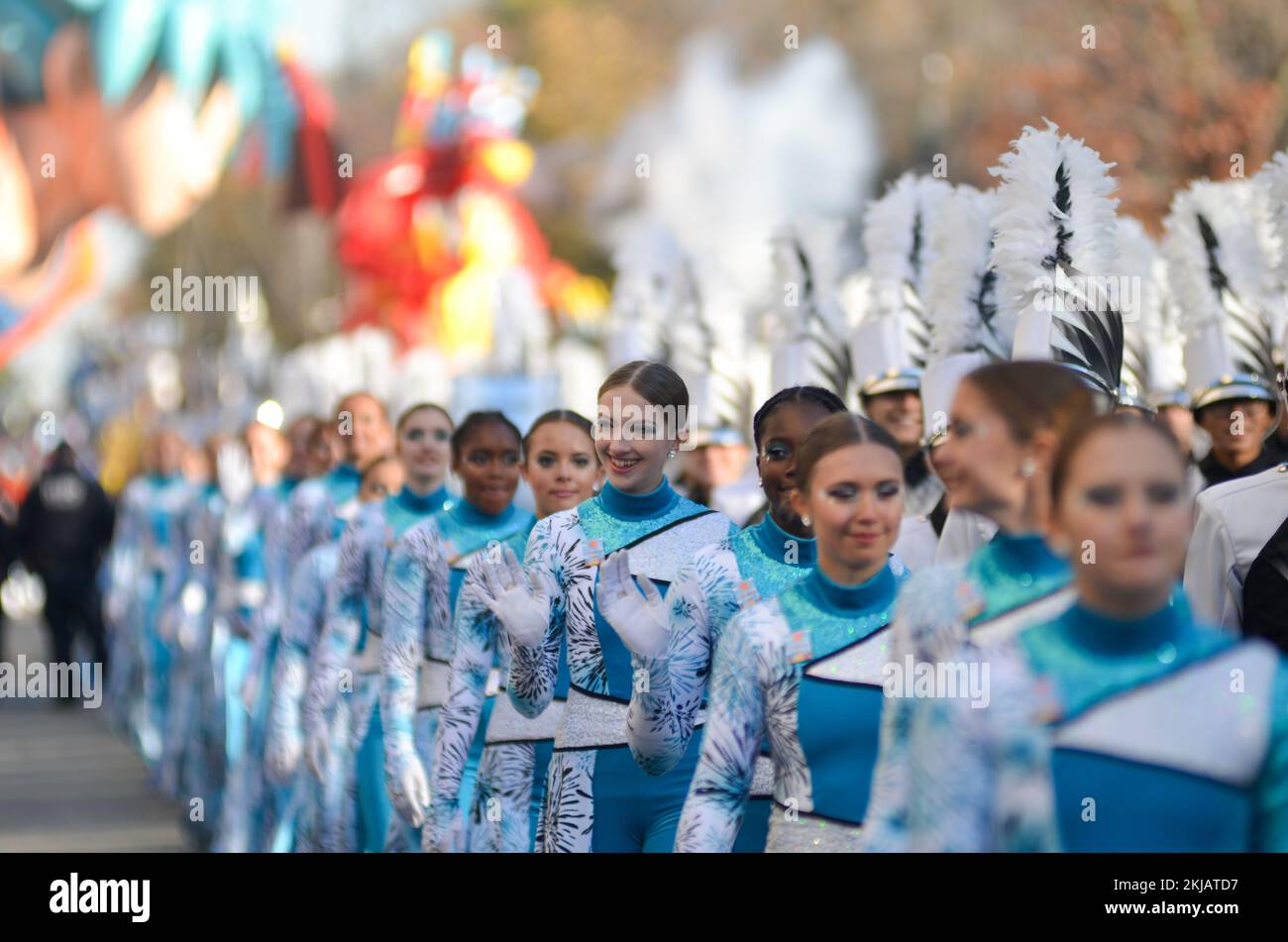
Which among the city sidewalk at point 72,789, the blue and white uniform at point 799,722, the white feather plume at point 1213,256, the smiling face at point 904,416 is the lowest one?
the city sidewalk at point 72,789

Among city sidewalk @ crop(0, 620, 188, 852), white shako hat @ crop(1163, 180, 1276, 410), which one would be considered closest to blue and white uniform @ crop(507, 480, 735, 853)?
white shako hat @ crop(1163, 180, 1276, 410)

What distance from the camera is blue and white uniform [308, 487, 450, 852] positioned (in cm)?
859

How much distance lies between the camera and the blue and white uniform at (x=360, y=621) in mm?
8586

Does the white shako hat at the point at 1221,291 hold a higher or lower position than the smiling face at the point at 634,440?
higher

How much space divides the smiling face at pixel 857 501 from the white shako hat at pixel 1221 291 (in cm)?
383

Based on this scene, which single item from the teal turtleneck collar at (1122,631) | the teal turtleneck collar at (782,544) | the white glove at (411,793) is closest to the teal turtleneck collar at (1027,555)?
the teal turtleneck collar at (1122,631)

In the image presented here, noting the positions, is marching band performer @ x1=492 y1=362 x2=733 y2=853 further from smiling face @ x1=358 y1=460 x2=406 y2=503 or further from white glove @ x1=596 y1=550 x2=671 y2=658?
smiling face @ x1=358 y1=460 x2=406 y2=503

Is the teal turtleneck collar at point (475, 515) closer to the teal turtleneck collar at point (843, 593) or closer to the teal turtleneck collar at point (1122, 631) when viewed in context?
the teal turtleneck collar at point (843, 593)

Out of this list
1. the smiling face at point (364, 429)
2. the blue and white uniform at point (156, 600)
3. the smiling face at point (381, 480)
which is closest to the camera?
the smiling face at point (381, 480)

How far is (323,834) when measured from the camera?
896cm

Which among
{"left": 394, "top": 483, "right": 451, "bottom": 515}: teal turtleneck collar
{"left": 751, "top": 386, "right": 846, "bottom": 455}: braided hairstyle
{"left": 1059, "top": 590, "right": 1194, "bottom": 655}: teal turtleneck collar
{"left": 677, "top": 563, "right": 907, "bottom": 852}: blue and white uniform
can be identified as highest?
→ {"left": 751, "top": 386, "right": 846, "bottom": 455}: braided hairstyle

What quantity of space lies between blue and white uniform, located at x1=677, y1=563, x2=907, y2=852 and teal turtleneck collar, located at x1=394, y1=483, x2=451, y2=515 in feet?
13.0
